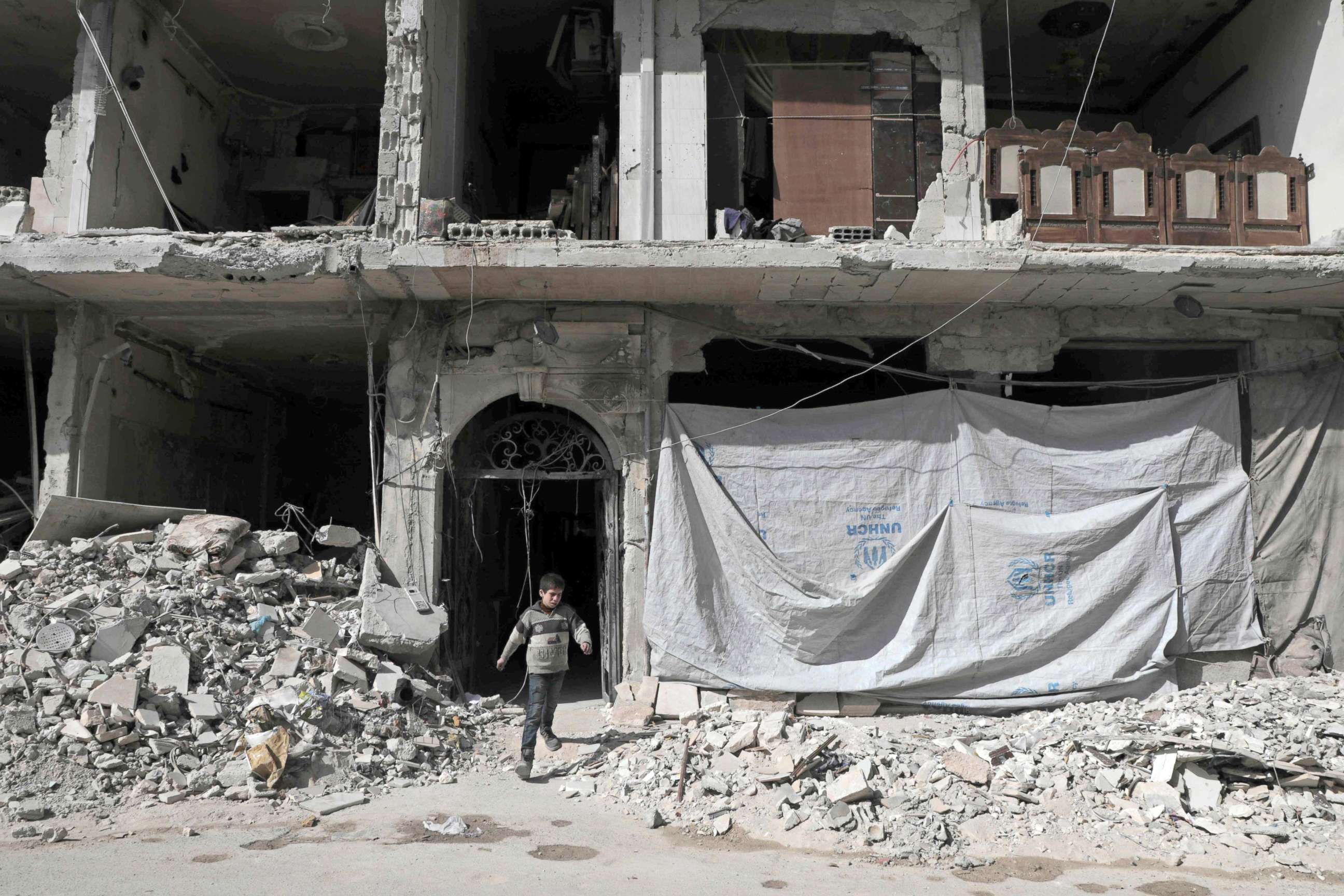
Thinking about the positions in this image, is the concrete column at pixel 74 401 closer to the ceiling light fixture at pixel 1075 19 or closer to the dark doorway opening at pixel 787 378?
the dark doorway opening at pixel 787 378

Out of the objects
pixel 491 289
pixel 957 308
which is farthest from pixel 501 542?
pixel 957 308

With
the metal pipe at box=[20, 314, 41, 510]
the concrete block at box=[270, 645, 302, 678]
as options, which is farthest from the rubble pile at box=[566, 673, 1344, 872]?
the metal pipe at box=[20, 314, 41, 510]

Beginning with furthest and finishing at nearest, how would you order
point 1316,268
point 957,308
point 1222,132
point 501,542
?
1. point 501,542
2. point 1222,132
3. point 957,308
4. point 1316,268

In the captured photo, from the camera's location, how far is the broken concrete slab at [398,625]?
6.89 metres

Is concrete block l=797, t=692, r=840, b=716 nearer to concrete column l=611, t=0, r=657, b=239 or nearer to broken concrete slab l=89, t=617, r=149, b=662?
concrete column l=611, t=0, r=657, b=239

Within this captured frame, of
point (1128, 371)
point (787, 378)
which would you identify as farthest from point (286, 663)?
point (1128, 371)

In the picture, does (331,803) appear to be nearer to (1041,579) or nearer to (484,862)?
A: (484,862)

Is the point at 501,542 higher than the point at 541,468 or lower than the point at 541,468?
lower

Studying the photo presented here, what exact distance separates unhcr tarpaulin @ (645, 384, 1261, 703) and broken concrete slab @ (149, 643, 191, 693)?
10.8ft

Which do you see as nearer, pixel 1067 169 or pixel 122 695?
pixel 122 695

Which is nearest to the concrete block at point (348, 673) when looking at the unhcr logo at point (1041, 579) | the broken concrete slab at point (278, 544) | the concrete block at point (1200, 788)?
the broken concrete slab at point (278, 544)

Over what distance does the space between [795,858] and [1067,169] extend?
590cm

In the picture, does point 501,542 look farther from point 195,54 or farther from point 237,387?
point 195,54

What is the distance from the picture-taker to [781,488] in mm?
7586
